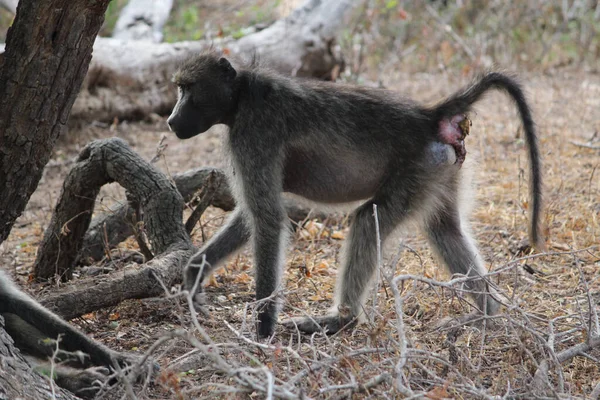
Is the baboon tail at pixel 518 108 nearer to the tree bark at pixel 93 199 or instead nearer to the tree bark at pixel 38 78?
the tree bark at pixel 93 199

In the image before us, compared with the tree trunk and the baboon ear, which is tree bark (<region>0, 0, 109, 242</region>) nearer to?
the tree trunk

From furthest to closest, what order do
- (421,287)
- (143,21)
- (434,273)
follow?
(143,21) → (434,273) → (421,287)

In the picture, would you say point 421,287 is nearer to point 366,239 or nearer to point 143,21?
point 366,239

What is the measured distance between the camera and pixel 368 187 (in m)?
3.89

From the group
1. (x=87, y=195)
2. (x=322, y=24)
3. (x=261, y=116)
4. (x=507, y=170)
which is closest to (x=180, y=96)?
(x=261, y=116)

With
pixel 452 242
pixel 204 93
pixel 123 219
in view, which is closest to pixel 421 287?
pixel 452 242

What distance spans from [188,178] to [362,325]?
1.61 m

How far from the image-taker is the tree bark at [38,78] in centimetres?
312

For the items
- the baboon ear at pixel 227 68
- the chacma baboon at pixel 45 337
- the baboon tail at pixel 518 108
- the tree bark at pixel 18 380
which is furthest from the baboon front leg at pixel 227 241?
the tree bark at pixel 18 380

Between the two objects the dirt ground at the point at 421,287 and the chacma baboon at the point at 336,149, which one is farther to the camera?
the chacma baboon at the point at 336,149

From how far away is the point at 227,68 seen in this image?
3.84 m

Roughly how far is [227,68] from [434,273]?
63.2 inches

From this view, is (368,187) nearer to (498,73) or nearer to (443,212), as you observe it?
(443,212)

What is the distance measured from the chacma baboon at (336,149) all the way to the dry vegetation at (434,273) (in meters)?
0.20
